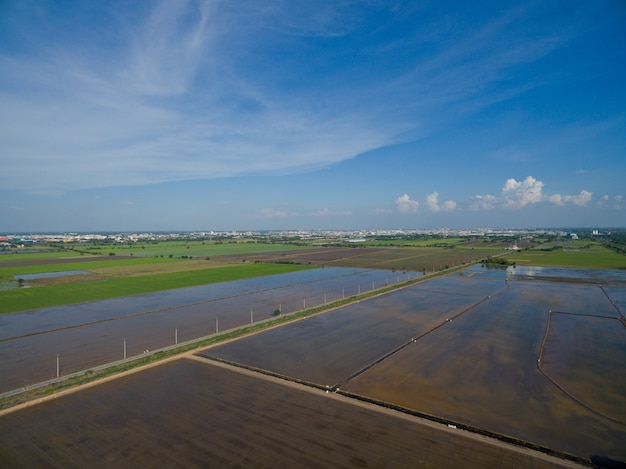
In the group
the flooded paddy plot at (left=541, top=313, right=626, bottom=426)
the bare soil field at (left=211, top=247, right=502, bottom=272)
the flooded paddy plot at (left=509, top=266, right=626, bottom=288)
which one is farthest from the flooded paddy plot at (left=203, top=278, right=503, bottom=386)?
the bare soil field at (left=211, top=247, right=502, bottom=272)

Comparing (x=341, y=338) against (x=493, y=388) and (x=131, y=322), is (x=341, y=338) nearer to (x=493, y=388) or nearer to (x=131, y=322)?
(x=493, y=388)

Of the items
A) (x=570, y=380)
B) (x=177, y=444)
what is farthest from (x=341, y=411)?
(x=570, y=380)

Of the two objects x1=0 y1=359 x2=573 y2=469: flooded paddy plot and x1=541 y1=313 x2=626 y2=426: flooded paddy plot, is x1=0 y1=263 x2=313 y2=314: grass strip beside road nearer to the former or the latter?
x1=0 y1=359 x2=573 y2=469: flooded paddy plot

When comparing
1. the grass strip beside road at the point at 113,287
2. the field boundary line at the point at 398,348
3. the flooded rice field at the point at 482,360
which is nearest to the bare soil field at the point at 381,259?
the grass strip beside road at the point at 113,287

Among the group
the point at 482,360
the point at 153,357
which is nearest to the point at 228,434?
the point at 153,357

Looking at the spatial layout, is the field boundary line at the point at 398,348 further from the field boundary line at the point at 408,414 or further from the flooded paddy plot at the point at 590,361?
the flooded paddy plot at the point at 590,361

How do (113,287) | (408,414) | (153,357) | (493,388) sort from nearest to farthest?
(408,414) < (493,388) < (153,357) < (113,287)
